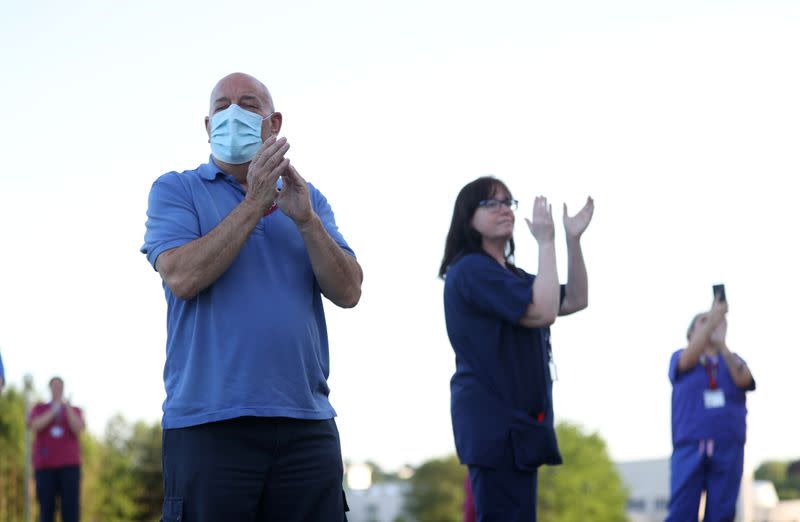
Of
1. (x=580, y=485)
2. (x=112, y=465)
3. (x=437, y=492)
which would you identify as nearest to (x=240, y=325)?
(x=112, y=465)

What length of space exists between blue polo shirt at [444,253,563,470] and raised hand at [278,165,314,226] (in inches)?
73.2

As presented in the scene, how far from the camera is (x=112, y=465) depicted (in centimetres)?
4722

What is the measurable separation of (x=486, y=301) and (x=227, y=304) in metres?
1.96

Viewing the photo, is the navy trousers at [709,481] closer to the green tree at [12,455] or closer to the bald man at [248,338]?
the bald man at [248,338]

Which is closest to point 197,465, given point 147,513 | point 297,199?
point 297,199

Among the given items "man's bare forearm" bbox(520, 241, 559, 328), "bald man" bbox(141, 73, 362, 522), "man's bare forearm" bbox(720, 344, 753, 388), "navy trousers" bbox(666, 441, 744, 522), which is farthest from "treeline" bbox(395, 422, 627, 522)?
"bald man" bbox(141, 73, 362, 522)

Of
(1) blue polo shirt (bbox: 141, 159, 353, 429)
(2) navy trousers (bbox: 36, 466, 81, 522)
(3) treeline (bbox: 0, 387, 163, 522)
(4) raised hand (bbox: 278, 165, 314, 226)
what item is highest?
(4) raised hand (bbox: 278, 165, 314, 226)

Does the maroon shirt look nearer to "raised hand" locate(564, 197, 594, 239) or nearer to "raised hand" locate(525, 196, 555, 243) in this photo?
"raised hand" locate(564, 197, 594, 239)

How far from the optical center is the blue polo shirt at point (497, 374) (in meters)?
5.05

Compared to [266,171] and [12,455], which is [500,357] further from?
[12,455]

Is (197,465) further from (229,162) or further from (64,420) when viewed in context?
(64,420)

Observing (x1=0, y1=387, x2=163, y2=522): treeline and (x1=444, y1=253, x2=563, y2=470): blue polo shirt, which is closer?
(x1=444, y1=253, x2=563, y2=470): blue polo shirt

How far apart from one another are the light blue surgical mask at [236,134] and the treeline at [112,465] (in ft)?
123

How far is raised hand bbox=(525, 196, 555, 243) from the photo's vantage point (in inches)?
209
